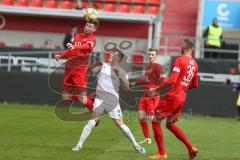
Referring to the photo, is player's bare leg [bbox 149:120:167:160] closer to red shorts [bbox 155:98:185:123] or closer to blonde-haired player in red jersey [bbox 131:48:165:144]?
red shorts [bbox 155:98:185:123]

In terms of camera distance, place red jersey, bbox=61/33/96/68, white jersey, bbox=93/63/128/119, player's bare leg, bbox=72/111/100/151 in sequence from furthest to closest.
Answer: red jersey, bbox=61/33/96/68 < white jersey, bbox=93/63/128/119 < player's bare leg, bbox=72/111/100/151

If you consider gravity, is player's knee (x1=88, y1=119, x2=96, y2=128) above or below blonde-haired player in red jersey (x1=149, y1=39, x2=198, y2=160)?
below

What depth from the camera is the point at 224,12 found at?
29.3 m

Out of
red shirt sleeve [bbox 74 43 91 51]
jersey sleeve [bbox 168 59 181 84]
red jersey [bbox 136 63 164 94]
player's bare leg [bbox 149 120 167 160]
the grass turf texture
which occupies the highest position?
red shirt sleeve [bbox 74 43 91 51]

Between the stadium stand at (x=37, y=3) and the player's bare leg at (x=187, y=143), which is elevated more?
the stadium stand at (x=37, y=3)

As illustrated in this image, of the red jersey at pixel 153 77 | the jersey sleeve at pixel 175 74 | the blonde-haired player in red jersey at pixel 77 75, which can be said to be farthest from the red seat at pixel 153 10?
the jersey sleeve at pixel 175 74

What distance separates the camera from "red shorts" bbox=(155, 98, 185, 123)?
11.9m

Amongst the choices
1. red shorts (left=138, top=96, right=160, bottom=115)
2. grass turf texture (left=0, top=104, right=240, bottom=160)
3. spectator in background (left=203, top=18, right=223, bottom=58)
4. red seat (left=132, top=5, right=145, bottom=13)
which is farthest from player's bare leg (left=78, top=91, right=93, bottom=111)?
red seat (left=132, top=5, right=145, bottom=13)

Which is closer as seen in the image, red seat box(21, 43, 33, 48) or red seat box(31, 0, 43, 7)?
red seat box(21, 43, 33, 48)

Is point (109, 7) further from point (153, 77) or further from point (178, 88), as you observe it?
point (178, 88)

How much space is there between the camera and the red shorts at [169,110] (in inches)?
467

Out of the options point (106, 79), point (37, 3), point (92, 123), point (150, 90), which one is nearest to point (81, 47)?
point (150, 90)

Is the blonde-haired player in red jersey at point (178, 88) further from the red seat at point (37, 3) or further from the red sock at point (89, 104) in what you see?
the red seat at point (37, 3)

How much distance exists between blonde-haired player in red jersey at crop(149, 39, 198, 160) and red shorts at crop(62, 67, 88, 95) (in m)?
3.83
